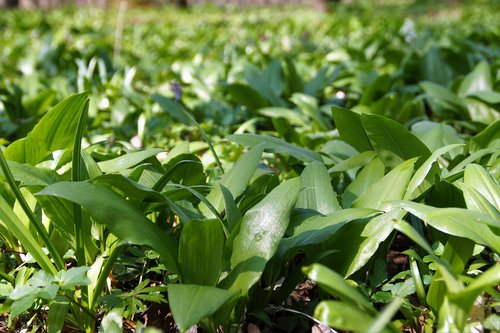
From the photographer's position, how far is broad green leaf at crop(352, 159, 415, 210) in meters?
1.68

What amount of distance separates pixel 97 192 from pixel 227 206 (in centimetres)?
36

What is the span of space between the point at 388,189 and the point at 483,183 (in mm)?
285

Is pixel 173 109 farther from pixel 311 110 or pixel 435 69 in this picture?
pixel 435 69

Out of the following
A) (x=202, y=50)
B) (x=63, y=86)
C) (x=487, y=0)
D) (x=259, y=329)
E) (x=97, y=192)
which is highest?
(x=97, y=192)

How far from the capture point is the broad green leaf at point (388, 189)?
5.52 feet

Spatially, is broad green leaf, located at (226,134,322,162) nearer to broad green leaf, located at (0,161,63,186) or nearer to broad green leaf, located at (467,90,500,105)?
broad green leaf, located at (0,161,63,186)

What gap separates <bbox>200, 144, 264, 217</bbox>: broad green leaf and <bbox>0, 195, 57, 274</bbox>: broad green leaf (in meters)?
0.48

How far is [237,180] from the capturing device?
1859 millimetres

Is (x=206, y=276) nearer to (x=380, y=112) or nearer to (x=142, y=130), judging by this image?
(x=142, y=130)

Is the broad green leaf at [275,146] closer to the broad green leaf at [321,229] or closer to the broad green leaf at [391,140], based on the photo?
the broad green leaf at [391,140]

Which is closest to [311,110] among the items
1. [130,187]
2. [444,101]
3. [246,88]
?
[246,88]

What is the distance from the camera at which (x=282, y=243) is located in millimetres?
1551

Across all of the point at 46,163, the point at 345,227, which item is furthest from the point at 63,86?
the point at 345,227

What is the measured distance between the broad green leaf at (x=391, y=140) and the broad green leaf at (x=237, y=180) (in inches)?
15.4
